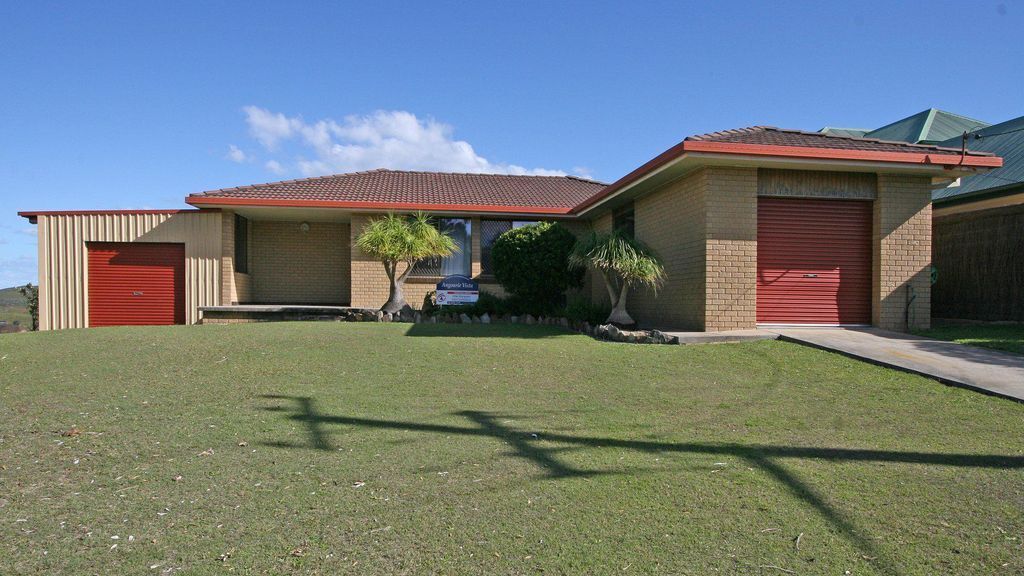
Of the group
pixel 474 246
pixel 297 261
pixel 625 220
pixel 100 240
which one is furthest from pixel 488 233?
pixel 100 240

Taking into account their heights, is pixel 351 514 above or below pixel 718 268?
below

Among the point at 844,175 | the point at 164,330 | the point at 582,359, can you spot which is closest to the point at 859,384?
the point at 582,359

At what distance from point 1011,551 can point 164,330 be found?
12373 mm

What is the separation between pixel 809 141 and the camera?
1116 centimetres

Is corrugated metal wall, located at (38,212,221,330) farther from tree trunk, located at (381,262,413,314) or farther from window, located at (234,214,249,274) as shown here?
tree trunk, located at (381,262,413,314)

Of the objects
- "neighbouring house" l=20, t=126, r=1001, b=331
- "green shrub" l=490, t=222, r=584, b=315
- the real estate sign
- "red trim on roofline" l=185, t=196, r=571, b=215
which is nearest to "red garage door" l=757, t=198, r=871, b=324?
"neighbouring house" l=20, t=126, r=1001, b=331

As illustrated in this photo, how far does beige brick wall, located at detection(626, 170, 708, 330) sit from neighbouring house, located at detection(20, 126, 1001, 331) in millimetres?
49

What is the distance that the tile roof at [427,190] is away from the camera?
16.5m

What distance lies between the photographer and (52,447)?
487 centimetres

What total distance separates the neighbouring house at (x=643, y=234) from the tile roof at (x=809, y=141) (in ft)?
0.24

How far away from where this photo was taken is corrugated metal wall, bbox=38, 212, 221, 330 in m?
15.9

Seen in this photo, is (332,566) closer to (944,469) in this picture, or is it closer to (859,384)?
(944,469)

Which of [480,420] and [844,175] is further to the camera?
[844,175]

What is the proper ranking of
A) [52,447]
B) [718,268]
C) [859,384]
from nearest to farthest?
[52,447] → [859,384] → [718,268]
